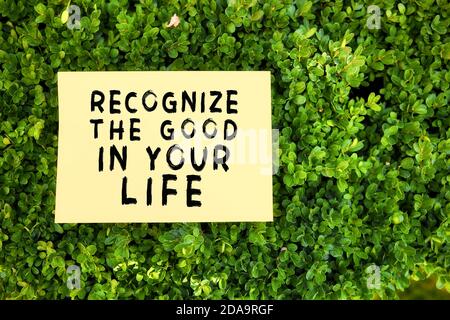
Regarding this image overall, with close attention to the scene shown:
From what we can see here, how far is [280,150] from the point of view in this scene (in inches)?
40.2

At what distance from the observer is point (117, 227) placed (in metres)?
1.03

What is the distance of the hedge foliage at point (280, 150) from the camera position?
102 cm

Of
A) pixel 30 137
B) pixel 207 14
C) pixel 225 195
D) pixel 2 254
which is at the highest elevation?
pixel 207 14

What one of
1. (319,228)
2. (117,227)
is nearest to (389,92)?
(319,228)

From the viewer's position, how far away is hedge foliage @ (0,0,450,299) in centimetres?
102

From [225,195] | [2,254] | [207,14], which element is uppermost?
[207,14]

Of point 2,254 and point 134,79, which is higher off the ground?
point 134,79
